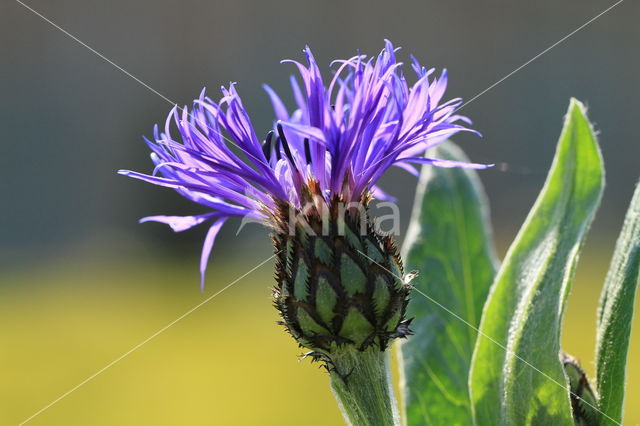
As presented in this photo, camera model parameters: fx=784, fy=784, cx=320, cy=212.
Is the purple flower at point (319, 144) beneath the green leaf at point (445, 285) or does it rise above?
above

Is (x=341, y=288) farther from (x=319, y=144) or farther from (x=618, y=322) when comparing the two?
(x=618, y=322)

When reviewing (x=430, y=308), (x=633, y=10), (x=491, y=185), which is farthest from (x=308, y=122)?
(x=633, y=10)

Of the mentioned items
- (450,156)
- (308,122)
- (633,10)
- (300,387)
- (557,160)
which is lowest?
(300,387)

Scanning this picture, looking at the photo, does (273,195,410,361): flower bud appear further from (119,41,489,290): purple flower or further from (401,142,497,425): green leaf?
(401,142,497,425): green leaf

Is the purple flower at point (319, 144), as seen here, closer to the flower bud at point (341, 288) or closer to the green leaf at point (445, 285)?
the flower bud at point (341, 288)

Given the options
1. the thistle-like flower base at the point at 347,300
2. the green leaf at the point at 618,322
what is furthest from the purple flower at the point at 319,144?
the green leaf at the point at 618,322

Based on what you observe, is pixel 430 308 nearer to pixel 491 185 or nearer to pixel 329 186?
pixel 329 186
